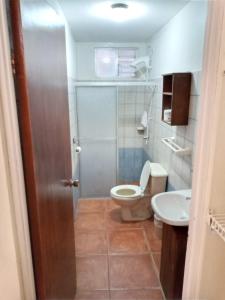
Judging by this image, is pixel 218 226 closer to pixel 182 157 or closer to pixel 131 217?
pixel 182 157

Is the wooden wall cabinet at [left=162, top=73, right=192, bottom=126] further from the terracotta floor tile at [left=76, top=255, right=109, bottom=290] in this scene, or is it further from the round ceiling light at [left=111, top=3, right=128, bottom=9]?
the terracotta floor tile at [left=76, top=255, right=109, bottom=290]

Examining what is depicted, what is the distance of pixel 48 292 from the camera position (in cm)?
126

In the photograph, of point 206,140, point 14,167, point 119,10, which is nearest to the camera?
Result: point 14,167

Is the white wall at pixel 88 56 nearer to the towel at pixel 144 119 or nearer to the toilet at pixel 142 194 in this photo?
the towel at pixel 144 119

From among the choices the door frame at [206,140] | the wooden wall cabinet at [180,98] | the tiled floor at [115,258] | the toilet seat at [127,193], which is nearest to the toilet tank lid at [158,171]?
the toilet seat at [127,193]

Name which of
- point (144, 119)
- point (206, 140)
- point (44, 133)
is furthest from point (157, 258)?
point (144, 119)

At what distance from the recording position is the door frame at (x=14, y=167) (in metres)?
0.90

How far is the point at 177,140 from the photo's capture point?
2447 millimetres

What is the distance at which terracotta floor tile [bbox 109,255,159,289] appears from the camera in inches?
85.2

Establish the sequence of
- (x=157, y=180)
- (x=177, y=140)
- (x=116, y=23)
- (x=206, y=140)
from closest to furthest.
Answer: (x=206, y=140)
(x=177, y=140)
(x=116, y=23)
(x=157, y=180)

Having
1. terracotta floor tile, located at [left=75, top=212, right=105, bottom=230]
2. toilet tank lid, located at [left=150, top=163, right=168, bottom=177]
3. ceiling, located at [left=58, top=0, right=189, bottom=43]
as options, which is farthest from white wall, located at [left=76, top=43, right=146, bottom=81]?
terracotta floor tile, located at [left=75, top=212, right=105, bottom=230]

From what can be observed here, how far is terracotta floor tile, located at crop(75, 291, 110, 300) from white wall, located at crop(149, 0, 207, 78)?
2038 mm

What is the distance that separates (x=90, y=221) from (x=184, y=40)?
7.76 ft

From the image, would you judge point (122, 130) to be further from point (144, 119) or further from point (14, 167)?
point (14, 167)
